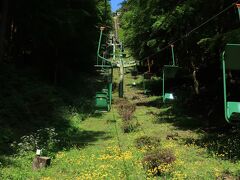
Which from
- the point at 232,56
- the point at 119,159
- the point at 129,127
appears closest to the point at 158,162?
the point at 119,159

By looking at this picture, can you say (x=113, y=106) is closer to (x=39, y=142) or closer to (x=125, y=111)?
(x=125, y=111)

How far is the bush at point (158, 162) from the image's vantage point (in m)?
12.6

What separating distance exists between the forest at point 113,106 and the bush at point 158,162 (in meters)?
0.03

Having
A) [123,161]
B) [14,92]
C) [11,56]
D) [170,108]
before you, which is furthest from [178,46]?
[123,161]

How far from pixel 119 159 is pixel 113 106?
17.2 m

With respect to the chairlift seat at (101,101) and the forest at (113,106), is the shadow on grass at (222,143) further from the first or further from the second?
the chairlift seat at (101,101)

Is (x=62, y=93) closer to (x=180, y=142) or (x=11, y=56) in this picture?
(x=11, y=56)

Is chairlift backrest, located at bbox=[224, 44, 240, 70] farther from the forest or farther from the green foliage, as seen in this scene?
the green foliage

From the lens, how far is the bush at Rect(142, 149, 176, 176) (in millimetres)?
12633

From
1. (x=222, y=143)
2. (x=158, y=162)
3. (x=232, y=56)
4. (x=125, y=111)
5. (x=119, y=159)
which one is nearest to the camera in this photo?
(x=232, y=56)

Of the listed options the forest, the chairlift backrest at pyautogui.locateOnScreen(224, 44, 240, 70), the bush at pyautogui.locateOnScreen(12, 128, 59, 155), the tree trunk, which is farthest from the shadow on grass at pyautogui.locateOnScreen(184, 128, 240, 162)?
the tree trunk

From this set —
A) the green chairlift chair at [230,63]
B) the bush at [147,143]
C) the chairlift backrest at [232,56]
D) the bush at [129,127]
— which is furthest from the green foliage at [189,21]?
the green chairlift chair at [230,63]

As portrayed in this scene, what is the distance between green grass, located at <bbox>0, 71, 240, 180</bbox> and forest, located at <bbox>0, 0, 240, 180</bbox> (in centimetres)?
4

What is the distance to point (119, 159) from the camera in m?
14.8
